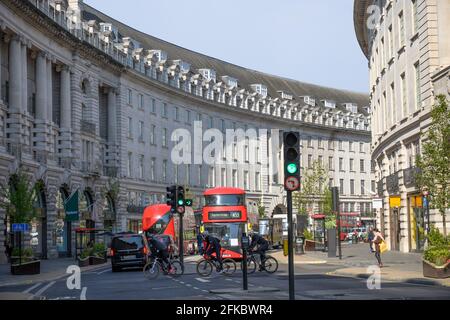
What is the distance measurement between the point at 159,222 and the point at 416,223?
20142 mm

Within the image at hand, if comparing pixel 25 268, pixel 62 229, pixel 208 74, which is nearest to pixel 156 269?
pixel 25 268

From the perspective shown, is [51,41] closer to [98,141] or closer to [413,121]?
[98,141]

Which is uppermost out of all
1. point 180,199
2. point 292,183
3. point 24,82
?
point 24,82

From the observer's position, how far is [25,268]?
40812mm

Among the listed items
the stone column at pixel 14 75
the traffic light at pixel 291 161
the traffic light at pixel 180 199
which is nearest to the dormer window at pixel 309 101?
the stone column at pixel 14 75

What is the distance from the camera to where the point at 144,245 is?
144 feet

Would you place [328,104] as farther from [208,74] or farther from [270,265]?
[270,265]

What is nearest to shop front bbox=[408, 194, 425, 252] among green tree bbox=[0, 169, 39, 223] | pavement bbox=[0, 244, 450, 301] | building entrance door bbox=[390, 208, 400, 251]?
building entrance door bbox=[390, 208, 400, 251]

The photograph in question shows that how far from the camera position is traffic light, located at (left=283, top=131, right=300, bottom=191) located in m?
19.2

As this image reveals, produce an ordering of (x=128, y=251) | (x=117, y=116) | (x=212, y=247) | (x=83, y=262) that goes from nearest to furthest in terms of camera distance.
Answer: (x=212, y=247)
(x=128, y=251)
(x=83, y=262)
(x=117, y=116)

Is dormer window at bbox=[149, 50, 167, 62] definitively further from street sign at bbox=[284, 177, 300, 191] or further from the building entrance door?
street sign at bbox=[284, 177, 300, 191]

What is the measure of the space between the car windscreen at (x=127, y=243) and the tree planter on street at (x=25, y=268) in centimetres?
408
